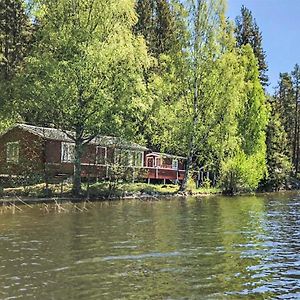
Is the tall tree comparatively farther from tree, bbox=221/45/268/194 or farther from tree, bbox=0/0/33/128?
tree, bbox=0/0/33/128

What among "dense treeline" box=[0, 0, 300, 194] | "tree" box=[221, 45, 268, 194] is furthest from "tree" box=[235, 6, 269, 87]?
"tree" box=[221, 45, 268, 194]

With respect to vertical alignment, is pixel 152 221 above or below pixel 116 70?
below

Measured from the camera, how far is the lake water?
8859 mm

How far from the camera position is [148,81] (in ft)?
132

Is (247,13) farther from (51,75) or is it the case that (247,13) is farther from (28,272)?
(28,272)

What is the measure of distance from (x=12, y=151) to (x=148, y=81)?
12.6m

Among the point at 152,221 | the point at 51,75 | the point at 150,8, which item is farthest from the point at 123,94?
the point at 150,8

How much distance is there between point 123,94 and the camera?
2914cm

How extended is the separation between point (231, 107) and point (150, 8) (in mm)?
26438

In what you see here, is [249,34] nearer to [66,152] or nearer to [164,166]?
[164,166]

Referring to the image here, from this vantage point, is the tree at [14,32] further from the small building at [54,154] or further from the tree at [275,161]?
the tree at [275,161]

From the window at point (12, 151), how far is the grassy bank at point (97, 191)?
15.6 feet

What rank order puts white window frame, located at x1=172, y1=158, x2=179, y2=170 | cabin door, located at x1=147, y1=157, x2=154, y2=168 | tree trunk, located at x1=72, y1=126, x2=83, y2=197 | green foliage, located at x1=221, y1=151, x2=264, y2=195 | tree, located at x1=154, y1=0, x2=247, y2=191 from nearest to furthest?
tree trunk, located at x1=72, y1=126, x2=83, y2=197, tree, located at x1=154, y1=0, x2=247, y2=191, green foliage, located at x1=221, y1=151, x2=264, y2=195, cabin door, located at x1=147, y1=157, x2=154, y2=168, white window frame, located at x1=172, y1=158, x2=179, y2=170

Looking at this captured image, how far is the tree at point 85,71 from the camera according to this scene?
2847 centimetres
